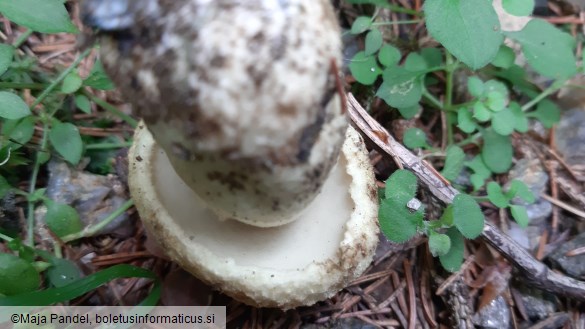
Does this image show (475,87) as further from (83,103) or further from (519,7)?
(83,103)

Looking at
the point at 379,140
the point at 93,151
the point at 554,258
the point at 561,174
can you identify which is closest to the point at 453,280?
the point at 554,258

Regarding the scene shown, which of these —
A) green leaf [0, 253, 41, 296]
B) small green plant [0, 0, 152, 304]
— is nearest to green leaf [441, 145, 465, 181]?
small green plant [0, 0, 152, 304]

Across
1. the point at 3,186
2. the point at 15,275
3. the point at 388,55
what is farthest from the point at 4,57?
the point at 388,55

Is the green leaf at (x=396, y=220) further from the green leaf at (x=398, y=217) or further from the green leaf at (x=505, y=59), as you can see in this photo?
the green leaf at (x=505, y=59)

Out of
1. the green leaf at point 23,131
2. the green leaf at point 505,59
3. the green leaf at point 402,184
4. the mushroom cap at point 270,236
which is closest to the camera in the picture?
the mushroom cap at point 270,236

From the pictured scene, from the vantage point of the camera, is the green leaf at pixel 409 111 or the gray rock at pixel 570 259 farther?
the green leaf at pixel 409 111

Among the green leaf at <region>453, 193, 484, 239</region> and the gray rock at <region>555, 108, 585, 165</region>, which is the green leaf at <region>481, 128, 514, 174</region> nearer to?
the gray rock at <region>555, 108, 585, 165</region>

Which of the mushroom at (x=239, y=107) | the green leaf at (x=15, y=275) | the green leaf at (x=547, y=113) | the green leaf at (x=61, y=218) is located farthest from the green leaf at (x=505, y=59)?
the green leaf at (x=15, y=275)

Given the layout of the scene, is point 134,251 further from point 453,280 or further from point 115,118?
point 453,280
